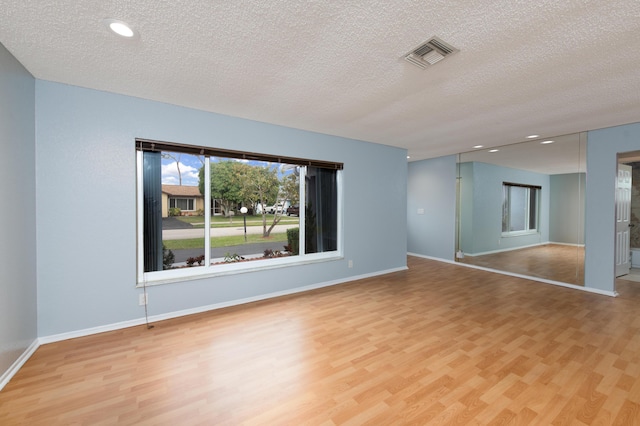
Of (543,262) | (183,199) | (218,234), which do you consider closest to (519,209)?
(543,262)

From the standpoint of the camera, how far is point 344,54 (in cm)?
193

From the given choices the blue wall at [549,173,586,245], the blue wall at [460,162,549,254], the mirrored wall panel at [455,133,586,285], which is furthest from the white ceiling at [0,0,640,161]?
the blue wall at [549,173,586,245]

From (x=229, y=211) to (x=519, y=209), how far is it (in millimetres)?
7896

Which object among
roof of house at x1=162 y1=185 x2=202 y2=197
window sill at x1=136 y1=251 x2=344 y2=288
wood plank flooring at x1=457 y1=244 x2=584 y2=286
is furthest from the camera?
wood plank flooring at x1=457 y1=244 x2=584 y2=286

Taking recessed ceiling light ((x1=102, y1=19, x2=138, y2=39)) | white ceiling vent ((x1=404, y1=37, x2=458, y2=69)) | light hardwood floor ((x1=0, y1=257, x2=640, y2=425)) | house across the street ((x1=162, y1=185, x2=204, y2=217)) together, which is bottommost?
light hardwood floor ((x1=0, y1=257, x2=640, y2=425))

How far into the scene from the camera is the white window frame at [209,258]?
111 inches

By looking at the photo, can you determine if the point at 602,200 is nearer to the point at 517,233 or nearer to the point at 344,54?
the point at 517,233

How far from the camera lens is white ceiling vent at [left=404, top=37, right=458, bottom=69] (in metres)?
1.77

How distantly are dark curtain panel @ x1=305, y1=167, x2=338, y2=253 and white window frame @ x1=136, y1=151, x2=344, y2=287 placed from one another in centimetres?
7

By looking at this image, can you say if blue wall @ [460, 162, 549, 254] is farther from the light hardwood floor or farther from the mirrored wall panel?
the light hardwood floor

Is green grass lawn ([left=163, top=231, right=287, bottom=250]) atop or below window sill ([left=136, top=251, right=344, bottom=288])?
atop

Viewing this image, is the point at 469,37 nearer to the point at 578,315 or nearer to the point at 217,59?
the point at 217,59

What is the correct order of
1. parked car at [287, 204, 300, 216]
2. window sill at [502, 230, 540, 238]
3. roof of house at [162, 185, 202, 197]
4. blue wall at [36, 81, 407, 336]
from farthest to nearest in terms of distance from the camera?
window sill at [502, 230, 540, 238] < parked car at [287, 204, 300, 216] < roof of house at [162, 185, 202, 197] < blue wall at [36, 81, 407, 336]

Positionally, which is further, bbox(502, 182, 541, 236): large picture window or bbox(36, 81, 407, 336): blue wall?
bbox(502, 182, 541, 236): large picture window
